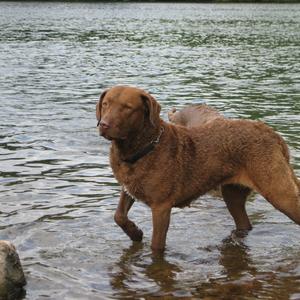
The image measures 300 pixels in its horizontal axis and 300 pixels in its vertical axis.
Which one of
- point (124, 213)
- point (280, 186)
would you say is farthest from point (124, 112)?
point (280, 186)

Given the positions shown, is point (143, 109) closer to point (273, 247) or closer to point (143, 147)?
point (143, 147)

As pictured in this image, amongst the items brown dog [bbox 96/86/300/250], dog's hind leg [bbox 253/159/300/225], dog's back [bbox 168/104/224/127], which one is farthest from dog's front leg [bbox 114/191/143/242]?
dog's back [bbox 168/104/224/127]

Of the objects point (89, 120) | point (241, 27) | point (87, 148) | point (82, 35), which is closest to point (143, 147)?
point (87, 148)

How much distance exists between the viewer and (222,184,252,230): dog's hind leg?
28.0 feet

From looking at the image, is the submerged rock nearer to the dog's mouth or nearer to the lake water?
the lake water

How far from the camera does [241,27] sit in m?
52.0

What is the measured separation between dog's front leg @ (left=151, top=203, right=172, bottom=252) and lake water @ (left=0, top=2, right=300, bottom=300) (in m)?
0.24

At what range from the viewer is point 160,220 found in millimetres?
7508

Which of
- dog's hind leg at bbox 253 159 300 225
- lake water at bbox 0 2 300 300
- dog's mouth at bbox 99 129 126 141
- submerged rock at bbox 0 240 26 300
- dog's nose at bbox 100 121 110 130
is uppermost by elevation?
dog's nose at bbox 100 121 110 130

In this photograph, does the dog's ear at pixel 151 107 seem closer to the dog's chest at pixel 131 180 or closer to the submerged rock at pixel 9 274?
the dog's chest at pixel 131 180

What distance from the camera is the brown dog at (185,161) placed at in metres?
7.35

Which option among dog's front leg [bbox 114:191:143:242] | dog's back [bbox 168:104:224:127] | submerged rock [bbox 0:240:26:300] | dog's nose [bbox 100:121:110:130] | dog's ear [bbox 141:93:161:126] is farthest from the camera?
dog's back [bbox 168:104:224:127]

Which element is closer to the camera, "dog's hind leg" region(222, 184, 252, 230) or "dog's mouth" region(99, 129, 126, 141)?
"dog's mouth" region(99, 129, 126, 141)

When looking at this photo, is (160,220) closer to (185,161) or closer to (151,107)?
(185,161)
